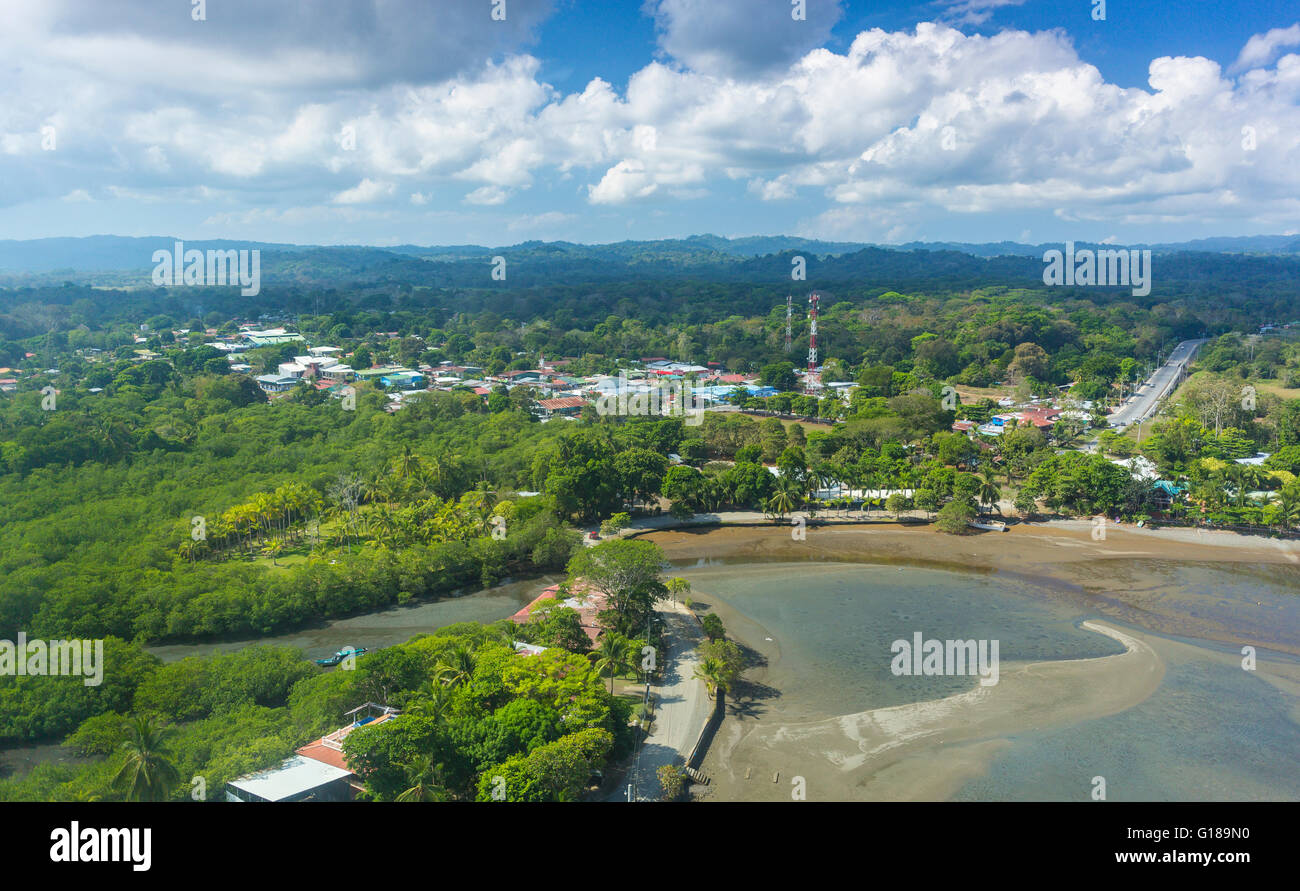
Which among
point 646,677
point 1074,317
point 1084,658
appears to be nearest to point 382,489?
point 646,677

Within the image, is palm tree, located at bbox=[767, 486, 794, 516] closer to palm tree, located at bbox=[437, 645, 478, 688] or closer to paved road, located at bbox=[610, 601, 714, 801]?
paved road, located at bbox=[610, 601, 714, 801]

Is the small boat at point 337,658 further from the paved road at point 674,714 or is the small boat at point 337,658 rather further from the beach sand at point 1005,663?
the beach sand at point 1005,663

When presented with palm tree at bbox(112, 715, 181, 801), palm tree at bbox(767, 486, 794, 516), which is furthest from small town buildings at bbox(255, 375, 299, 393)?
palm tree at bbox(112, 715, 181, 801)

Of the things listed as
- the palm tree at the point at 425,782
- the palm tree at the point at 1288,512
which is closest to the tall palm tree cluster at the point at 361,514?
the palm tree at the point at 425,782

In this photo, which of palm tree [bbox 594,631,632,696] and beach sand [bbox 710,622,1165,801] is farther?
palm tree [bbox 594,631,632,696]

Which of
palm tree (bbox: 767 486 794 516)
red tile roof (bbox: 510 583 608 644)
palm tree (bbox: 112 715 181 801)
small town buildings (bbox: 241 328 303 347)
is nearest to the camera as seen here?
palm tree (bbox: 112 715 181 801)

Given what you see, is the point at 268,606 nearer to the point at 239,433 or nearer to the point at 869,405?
the point at 239,433

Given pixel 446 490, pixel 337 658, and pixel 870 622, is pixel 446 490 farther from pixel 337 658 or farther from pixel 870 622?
pixel 870 622
